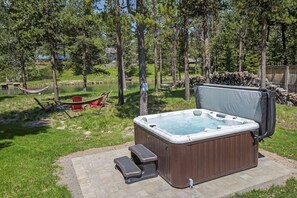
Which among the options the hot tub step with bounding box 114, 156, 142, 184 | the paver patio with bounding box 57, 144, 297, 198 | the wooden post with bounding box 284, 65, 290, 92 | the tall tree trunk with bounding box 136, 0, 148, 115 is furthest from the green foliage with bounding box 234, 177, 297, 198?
the wooden post with bounding box 284, 65, 290, 92

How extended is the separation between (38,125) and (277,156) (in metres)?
7.41

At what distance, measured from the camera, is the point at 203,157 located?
4234 millimetres

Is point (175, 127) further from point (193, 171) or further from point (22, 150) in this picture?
point (22, 150)

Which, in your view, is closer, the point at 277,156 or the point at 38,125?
the point at 277,156

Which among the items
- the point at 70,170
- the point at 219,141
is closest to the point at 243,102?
the point at 219,141

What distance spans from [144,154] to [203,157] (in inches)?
41.7

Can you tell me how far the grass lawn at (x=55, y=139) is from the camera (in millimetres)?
4285

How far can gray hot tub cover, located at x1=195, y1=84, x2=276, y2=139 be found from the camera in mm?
4902

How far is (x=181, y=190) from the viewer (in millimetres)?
4039

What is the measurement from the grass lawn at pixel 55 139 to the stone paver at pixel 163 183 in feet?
1.09

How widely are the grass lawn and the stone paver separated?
333mm

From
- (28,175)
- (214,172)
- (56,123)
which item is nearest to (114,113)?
(56,123)

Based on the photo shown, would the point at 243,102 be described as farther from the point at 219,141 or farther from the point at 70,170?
the point at 70,170

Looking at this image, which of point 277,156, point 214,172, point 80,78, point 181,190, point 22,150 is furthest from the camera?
point 80,78
